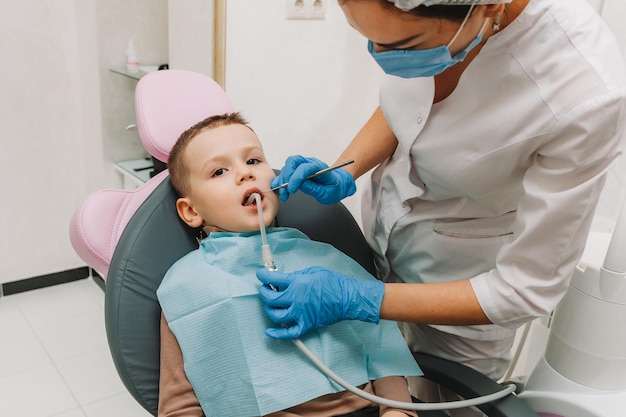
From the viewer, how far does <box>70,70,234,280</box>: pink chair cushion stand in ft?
4.05

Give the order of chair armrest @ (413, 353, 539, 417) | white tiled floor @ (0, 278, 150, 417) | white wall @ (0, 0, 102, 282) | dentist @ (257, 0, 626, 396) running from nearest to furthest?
1. dentist @ (257, 0, 626, 396)
2. chair armrest @ (413, 353, 539, 417)
3. white tiled floor @ (0, 278, 150, 417)
4. white wall @ (0, 0, 102, 282)

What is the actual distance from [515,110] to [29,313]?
8.05 feet

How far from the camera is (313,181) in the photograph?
1.22m

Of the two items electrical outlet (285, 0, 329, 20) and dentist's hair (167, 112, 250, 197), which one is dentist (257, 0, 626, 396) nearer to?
dentist's hair (167, 112, 250, 197)

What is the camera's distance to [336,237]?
1.38 m

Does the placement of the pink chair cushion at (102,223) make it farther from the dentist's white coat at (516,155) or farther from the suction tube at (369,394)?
the dentist's white coat at (516,155)

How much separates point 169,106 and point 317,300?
0.62m

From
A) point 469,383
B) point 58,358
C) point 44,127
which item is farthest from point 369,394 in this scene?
point 44,127

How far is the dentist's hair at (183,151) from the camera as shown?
1245mm

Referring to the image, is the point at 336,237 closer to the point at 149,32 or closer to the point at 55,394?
the point at 55,394

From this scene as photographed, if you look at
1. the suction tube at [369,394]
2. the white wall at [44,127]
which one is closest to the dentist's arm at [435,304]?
the suction tube at [369,394]

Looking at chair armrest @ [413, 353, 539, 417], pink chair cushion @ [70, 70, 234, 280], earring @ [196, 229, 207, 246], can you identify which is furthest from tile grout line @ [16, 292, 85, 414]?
chair armrest @ [413, 353, 539, 417]

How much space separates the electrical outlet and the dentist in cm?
89

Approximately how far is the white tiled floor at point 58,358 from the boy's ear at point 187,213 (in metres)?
1.18
